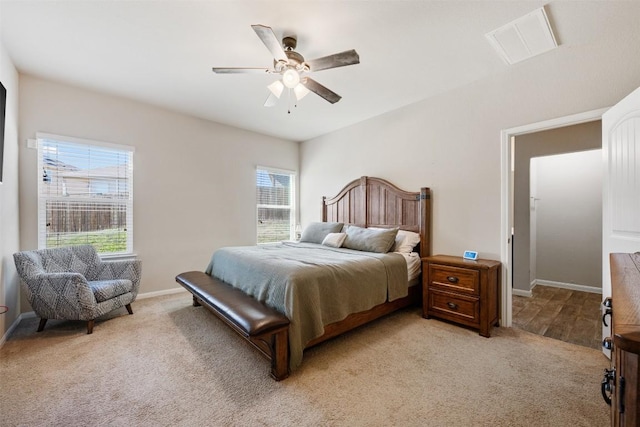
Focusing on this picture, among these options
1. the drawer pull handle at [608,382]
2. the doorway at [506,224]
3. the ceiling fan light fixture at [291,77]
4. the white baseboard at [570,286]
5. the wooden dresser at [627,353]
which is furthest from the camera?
the white baseboard at [570,286]

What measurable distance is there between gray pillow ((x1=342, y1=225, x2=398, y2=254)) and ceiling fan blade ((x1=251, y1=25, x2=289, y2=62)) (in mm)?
2204

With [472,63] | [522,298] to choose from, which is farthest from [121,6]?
[522,298]

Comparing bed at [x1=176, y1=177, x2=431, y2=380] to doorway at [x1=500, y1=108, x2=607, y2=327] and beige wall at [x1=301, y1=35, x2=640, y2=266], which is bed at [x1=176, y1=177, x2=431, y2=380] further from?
doorway at [x1=500, y1=108, x2=607, y2=327]

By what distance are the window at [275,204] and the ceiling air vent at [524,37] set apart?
3.81m

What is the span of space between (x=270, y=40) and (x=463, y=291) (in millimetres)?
2823

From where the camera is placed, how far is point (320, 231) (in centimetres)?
413

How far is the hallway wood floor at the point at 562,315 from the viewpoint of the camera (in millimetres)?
2598

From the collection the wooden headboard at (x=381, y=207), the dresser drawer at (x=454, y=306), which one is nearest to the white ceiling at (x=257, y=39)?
the wooden headboard at (x=381, y=207)

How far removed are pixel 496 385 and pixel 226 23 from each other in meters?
→ 3.32

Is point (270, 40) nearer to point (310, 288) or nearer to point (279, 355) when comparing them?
point (310, 288)

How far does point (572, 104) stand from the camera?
2445 mm

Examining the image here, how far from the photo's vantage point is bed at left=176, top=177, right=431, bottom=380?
196 centimetres

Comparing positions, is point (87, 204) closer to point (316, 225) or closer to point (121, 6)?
point (121, 6)

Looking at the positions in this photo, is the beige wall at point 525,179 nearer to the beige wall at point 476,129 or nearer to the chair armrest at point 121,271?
the beige wall at point 476,129
